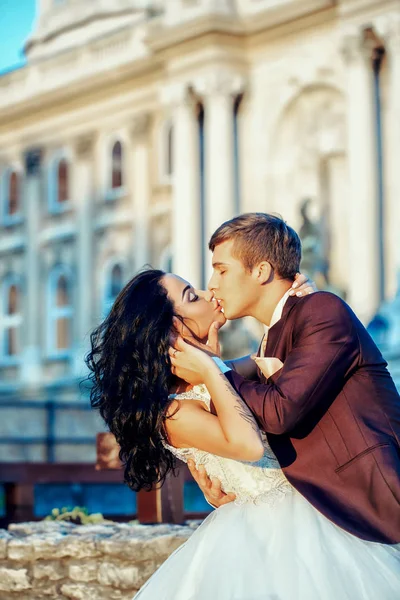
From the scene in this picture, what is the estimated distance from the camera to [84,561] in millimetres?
6383

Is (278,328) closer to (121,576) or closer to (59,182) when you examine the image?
(121,576)

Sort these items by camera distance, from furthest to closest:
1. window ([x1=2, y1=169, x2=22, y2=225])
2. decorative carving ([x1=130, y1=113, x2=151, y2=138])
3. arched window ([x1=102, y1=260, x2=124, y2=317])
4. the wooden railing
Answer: window ([x1=2, y1=169, x2=22, y2=225]), arched window ([x1=102, y1=260, x2=124, y2=317]), decorative carving ([x1=130, y1=113, x2=151, y2=138]), the wooden railing

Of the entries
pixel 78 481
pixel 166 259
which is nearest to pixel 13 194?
pixel 166 259

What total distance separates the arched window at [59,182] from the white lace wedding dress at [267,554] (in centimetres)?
2832

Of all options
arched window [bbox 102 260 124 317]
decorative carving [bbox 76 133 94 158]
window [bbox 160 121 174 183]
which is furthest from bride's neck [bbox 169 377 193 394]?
decorative carving [bbox 76 133 94 158]

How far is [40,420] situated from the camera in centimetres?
1977

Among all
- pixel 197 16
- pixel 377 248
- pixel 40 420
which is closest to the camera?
pixel 40 420

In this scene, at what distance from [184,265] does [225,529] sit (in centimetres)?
2162

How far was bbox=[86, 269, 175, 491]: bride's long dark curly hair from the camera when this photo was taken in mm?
3877

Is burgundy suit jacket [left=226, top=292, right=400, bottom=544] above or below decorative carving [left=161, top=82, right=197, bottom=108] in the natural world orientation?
below

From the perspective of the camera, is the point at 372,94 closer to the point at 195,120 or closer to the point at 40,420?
the point at 195,120

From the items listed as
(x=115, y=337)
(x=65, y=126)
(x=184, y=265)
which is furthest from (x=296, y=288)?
(x=65, y=126)

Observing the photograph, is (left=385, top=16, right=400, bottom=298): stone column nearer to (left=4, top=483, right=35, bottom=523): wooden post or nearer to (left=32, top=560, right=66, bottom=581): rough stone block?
(left=4, top=483, right=35, bottom=523): wooden post

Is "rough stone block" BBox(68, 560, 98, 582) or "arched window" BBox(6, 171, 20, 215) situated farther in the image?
"arched window" BBox(6, 171, 20, 215)
